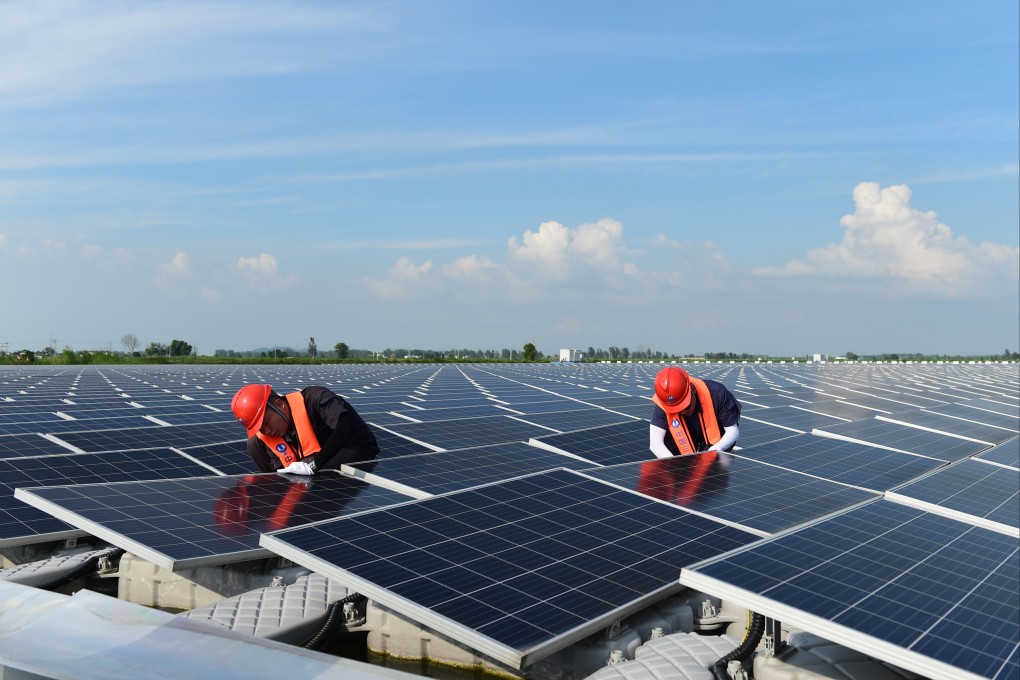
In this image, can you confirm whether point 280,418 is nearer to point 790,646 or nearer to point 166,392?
point 790,646

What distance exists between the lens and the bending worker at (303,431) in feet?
29.9

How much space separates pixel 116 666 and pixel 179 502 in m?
4.70

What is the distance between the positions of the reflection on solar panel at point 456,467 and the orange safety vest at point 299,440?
0.98 metres

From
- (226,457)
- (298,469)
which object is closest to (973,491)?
(298,469)

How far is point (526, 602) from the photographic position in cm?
482

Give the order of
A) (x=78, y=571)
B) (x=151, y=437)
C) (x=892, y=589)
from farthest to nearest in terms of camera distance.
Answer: (x=151, y=437) < (x=78, y=571) < (x=892, y=589)

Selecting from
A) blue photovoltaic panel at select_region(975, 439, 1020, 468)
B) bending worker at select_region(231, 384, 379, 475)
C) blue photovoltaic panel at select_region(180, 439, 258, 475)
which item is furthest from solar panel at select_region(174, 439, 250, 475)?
blue photovoltaic panel at select_region(975, 439, 1020, 468)

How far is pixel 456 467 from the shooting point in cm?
912

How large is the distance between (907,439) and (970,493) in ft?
18.9

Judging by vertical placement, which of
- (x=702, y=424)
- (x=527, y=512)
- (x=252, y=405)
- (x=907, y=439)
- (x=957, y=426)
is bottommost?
(x=957, y=426)

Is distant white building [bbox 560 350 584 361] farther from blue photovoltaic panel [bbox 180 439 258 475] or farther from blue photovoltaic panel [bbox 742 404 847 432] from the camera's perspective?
blue photovoltaic panel [bbox 180 439 258 475]

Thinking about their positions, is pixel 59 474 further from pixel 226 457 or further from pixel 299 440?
pixel 299 440

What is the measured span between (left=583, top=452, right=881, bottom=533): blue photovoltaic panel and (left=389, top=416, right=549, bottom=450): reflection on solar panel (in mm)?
3987

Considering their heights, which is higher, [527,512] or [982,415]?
[527,512]
